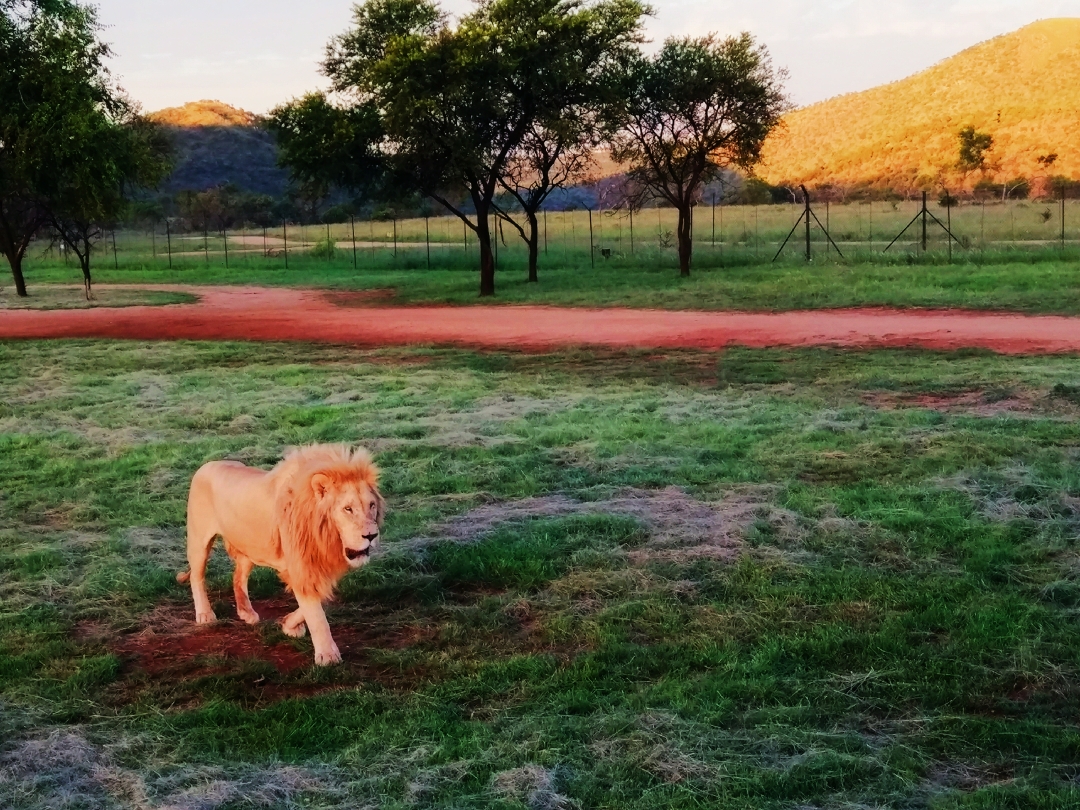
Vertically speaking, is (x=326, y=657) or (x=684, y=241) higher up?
(x=684, y=241)

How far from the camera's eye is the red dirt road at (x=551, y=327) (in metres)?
16.1

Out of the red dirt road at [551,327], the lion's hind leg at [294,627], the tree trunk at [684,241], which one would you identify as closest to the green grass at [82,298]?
the red dirt road at [551,327]

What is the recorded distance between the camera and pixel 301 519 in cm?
451

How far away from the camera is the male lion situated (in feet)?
14.3

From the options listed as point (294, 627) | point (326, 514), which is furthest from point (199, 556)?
point (326, 514)

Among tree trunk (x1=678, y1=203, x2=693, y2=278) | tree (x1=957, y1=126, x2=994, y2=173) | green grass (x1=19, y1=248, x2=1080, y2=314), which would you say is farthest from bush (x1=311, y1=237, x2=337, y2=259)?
tree (x1=957, y1=126, x2=994, y2=173)

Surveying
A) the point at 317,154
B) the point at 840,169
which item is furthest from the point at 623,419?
the point at 840,169

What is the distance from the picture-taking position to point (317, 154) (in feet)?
96.5

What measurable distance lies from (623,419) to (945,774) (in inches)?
262

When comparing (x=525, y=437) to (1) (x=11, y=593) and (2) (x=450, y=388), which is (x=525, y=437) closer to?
(2) (x=450, y=388)

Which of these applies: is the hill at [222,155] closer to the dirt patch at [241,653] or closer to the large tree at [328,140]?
the large tree at [328,140]

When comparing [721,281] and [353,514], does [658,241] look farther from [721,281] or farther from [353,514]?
[353,514]

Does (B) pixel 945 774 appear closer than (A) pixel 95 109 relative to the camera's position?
Yes

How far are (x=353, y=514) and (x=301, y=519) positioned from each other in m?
0.29
